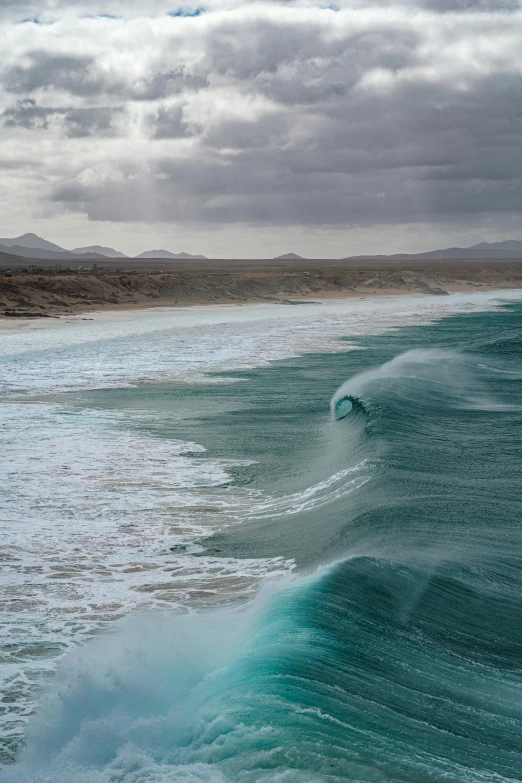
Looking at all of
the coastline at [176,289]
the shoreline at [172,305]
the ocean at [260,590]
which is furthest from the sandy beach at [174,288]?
the ocean at [260,590]

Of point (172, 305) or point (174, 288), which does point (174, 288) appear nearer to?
point (174, 288)

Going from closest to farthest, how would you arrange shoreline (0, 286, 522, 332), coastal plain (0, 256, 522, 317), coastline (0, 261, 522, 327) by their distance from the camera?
shoreline (0, 286, 522, 332), coastline (0, 261, 522, 327), coastal plain (0, 256, 522, 317)

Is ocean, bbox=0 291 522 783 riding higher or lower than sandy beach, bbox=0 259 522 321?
lower

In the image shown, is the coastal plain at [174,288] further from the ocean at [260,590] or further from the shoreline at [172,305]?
the ocean at [260,590]

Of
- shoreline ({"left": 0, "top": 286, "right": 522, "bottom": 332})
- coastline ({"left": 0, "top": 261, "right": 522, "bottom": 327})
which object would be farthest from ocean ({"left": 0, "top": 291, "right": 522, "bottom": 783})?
coastline ({"left": 0, "top": 261, "right": 522, "bottom": 327})

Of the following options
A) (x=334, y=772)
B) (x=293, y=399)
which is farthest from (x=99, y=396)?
(x=334, y=772)

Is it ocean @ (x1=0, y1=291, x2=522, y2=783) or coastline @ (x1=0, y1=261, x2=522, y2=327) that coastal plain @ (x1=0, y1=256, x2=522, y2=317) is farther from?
ocean @ (x1=0, y1=291, x2=522, y2=783)

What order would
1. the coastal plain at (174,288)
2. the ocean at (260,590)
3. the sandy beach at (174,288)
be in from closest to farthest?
1. the ocean at (260,590)
2. the sandy beach at (174,288)
3. the coastal plain at (174,288)

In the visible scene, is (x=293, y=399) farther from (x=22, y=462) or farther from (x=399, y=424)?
(x=22, y=462)

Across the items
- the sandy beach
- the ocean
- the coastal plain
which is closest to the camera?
the ocean
